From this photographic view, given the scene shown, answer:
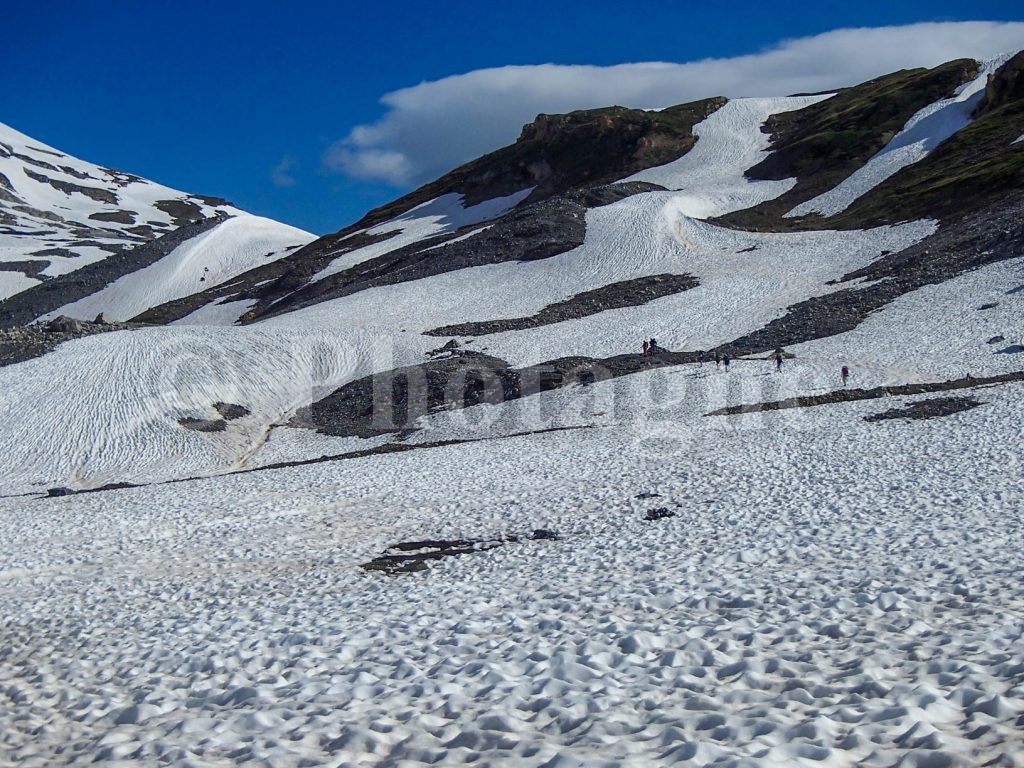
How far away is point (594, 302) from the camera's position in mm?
62125

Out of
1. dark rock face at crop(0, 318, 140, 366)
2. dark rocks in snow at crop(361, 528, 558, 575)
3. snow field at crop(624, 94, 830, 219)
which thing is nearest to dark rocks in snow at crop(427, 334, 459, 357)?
dark rock face at crop(0, 318, 140, 366)

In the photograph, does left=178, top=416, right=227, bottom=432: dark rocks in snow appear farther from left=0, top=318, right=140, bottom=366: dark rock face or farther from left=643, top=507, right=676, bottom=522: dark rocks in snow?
left=643, top=507, right=676, bottom=522: dark rocks in snow

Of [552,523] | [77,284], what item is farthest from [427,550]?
[77,284]

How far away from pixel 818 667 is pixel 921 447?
67.5 feet

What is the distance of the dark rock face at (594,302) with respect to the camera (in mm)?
58625

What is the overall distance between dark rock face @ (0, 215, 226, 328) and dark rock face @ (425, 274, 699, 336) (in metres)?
70.4

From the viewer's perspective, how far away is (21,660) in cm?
1384

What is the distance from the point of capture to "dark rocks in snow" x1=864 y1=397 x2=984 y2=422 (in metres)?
32.0

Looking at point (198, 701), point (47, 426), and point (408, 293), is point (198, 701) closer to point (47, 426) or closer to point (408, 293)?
point (47, 426)

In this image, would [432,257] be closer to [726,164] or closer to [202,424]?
[202,424]

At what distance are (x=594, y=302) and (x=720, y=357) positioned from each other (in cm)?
1707

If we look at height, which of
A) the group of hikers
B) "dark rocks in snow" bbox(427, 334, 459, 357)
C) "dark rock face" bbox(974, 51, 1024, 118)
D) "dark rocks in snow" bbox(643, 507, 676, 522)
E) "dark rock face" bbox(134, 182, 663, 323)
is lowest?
"dark rocks in snow" bbox(643, 507, 676, 522)

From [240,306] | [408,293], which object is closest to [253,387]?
[408,293]

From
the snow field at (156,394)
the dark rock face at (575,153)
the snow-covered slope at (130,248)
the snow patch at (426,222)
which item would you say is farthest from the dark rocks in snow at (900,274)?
the snow-covered slope at (130,248)
